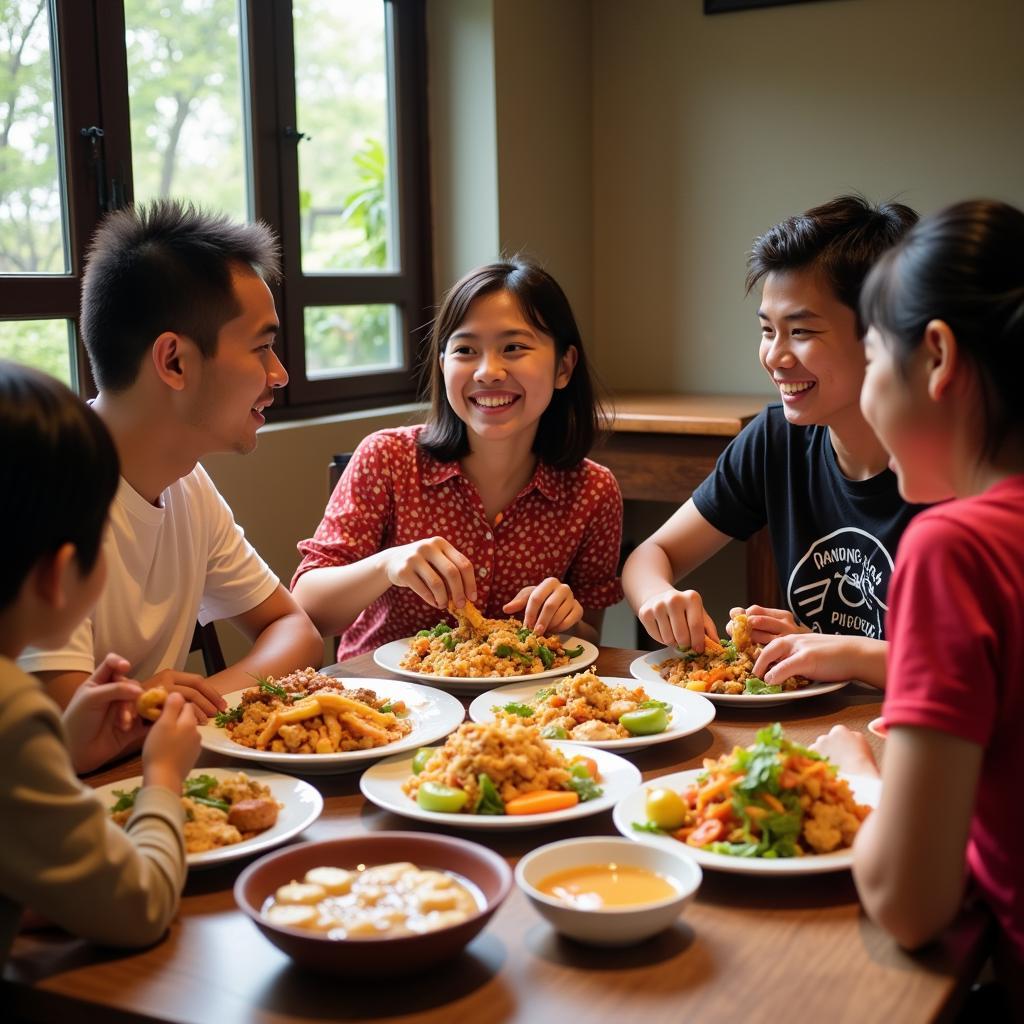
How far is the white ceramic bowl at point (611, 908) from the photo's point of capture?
1.02 metres

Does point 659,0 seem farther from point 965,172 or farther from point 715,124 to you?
point 965,172

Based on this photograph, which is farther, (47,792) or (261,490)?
(261,490)

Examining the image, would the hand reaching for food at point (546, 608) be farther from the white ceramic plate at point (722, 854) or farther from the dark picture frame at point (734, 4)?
the dark picture frame at point (734, 4)

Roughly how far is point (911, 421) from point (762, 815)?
415mm

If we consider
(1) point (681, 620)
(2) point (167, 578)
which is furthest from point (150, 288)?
(1) point (681, 620)

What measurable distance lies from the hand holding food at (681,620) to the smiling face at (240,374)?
2.29 ft

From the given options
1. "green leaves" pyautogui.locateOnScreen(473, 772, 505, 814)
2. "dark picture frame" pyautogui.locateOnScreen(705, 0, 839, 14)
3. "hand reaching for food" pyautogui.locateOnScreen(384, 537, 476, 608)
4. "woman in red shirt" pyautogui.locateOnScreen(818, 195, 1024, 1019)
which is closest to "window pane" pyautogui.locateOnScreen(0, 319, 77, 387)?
"hand reaching for food" pyautogui.locateOnScreen(384, 537, 476, 608)

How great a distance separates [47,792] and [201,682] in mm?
622

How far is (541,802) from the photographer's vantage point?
1271mm

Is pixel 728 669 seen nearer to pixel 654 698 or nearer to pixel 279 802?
pixel 654 698

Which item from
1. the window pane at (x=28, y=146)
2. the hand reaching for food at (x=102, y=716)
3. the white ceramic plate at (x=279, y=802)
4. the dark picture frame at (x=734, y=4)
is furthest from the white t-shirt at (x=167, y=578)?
the dark picture frame at (x=734, y=4)

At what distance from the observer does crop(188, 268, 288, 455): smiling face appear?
183 cm

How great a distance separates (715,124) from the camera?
4.16 meters

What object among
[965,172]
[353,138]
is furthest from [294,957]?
[965,172]
